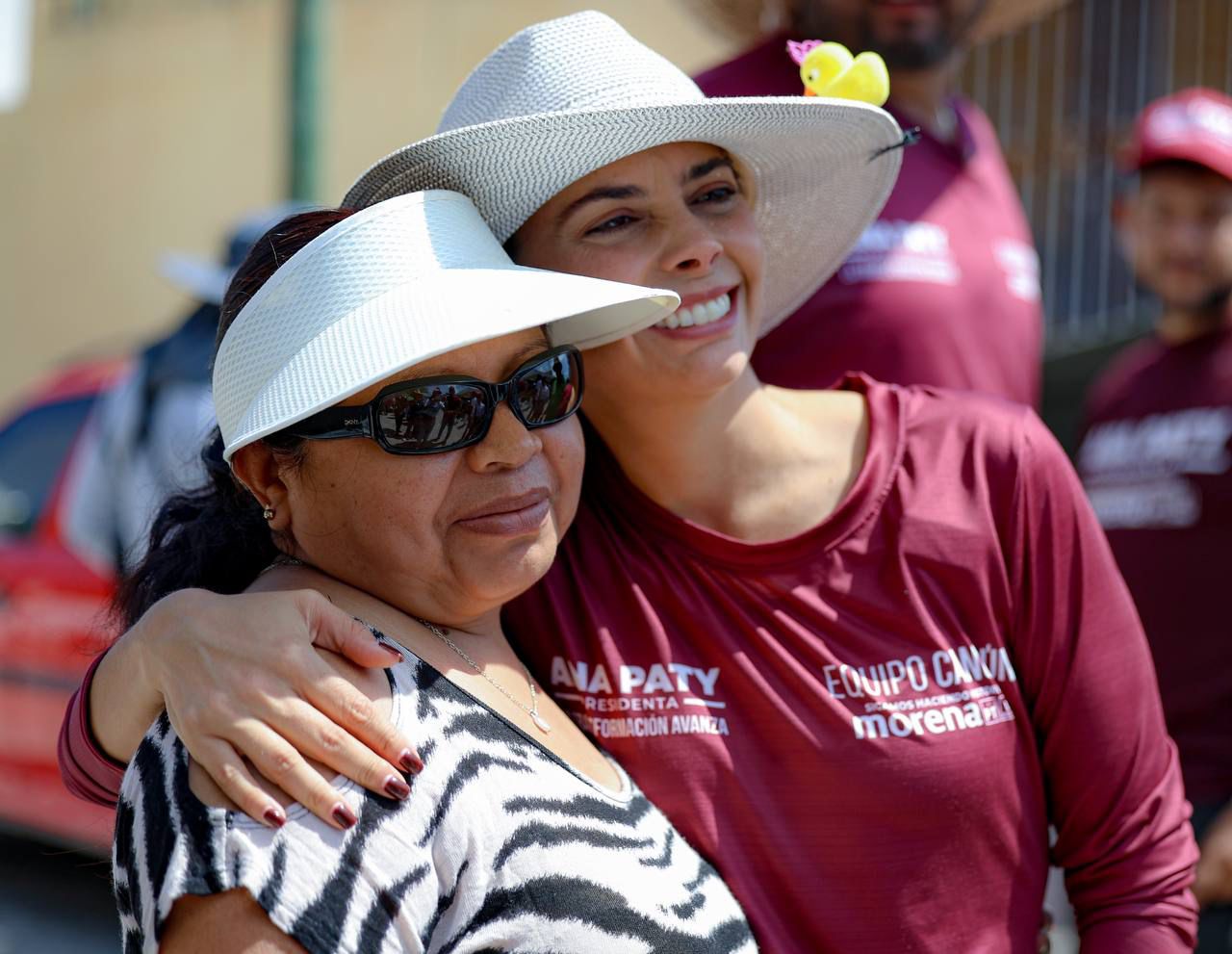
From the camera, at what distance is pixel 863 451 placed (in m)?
2.23

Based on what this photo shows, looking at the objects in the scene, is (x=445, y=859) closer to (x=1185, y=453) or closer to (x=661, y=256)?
(x=661, y=256)

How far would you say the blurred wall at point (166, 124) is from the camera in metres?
9.45

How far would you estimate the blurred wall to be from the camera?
31.0ft

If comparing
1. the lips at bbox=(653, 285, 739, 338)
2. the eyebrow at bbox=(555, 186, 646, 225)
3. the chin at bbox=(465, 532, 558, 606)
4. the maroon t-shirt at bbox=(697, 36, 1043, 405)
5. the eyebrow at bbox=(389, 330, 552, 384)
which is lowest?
the maroon t-shirt at bbox=(697, 36, 1043, 405)

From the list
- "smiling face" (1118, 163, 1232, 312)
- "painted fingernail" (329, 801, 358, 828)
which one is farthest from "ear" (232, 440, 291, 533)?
"smiling face" (1118, 163, 1232, 312)

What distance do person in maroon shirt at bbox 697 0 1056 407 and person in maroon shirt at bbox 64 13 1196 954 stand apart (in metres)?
0.73

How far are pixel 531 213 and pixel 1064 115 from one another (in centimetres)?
563

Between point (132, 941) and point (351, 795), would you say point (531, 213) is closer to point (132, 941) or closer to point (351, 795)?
point (351, 795)

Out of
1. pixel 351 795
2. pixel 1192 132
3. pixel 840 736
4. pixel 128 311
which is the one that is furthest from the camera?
pixel 128 311

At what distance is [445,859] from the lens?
165cm

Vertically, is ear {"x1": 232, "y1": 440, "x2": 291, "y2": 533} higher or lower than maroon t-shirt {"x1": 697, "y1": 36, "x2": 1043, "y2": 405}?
higher

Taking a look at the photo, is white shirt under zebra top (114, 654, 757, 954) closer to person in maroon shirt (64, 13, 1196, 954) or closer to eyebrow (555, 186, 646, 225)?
person in maroon shirt (64, 13, 1196, 954)

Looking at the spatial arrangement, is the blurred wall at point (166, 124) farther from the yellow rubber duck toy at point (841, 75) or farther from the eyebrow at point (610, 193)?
the eyebrow at point (610, 193)

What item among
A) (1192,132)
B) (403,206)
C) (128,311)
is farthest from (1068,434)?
(128,311)
